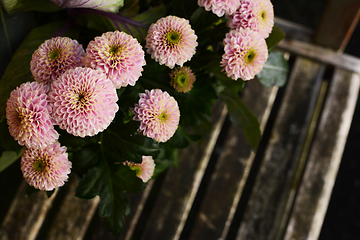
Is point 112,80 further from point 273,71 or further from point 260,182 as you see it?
point 260,182

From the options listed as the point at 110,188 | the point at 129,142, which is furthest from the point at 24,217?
the point at 129,142

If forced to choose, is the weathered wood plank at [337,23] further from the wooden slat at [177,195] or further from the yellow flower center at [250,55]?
the yellow flower center at [250,55]

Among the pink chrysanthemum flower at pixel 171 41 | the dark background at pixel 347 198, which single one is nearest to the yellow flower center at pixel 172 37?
the pink chrysanthemum flower at pixel 171 41

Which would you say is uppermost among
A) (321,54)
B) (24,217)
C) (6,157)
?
(321,54)

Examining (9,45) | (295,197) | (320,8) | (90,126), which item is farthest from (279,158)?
(320,8)

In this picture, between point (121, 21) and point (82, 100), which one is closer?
point (82, 100)

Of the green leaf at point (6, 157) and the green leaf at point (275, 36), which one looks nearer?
the green leaf at point (275, 36)

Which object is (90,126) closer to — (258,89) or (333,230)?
(258,89)

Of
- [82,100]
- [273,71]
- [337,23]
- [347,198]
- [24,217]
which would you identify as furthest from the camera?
[347,198]
